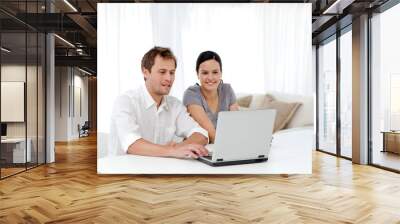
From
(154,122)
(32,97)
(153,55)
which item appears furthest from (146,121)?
(32,97)

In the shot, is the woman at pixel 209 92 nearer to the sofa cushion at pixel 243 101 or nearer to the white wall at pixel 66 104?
the sofa cushion at pixel 243 101

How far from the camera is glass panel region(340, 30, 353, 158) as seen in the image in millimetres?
8719

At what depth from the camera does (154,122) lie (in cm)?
620

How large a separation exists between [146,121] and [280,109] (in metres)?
2.10

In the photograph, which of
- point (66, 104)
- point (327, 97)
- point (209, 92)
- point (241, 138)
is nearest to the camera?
point (241, 138)

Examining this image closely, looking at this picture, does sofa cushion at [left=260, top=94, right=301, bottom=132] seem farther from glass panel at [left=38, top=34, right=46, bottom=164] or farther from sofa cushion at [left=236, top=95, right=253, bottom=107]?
glass panel at [left=38, top=34, right=46, bottom=164]

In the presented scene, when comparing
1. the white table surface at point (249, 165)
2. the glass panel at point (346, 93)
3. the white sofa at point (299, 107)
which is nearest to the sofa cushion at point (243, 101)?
the white sofa at point (299, 107)

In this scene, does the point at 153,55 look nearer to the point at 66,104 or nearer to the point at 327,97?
the point at 327,97

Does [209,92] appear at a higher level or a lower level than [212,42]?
lower

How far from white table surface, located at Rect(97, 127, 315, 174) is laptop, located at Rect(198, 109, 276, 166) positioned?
0.39ft

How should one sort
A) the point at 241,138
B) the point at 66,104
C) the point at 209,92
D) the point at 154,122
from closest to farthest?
the point at 241,138 → the point at 154,122 → the point at 209,92 → the point at 66,104

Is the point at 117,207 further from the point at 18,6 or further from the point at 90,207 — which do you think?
the point at 18,6

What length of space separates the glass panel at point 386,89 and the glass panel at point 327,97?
195cm

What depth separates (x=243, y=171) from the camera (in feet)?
20.6
